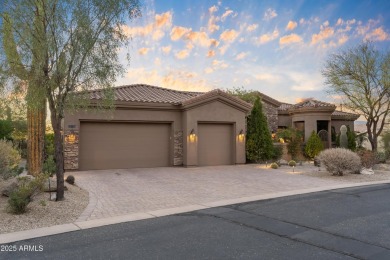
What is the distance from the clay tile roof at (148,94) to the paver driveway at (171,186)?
3864 mm

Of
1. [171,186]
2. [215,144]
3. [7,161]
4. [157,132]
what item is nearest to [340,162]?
[215,144]

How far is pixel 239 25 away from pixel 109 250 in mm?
15794

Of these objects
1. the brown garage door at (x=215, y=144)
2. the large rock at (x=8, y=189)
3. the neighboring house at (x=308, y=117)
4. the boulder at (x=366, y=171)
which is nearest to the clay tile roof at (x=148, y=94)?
the brown garage door at (x=215, y=144)

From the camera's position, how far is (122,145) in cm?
1719

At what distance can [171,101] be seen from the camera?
1839cm

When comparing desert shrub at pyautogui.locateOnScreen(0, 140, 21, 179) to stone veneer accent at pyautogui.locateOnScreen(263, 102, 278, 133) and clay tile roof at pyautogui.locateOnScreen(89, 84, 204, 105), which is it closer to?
clay tile roof at pyautogui.locateOnScreen(89, 84, 204, 105)

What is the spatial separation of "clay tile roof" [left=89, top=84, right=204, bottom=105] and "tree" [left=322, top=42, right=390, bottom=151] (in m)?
11.6

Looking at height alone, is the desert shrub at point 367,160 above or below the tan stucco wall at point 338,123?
below

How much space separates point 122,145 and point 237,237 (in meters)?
12.2

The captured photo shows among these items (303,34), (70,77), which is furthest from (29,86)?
(303,34)

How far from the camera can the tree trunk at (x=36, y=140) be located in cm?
1133

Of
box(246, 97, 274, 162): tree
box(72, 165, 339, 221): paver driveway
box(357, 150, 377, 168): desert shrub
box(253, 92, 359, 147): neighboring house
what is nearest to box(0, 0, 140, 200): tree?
box(72, 165, 339, 221): paver driveway

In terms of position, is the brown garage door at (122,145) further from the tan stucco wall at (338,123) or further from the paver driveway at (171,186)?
the tan stucco wall at (338,123)

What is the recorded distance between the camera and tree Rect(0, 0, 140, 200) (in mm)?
8547
